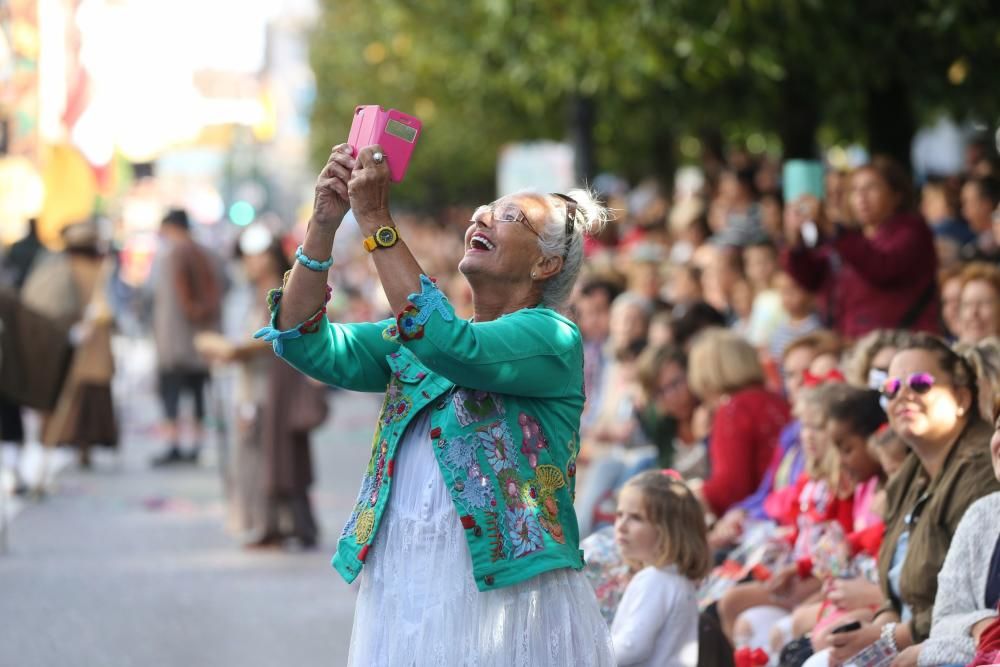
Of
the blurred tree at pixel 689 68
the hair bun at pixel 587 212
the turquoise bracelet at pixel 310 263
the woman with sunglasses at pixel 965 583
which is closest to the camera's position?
the turquoise bracelet at pixel 310 263

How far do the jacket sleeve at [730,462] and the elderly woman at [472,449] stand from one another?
3919mm

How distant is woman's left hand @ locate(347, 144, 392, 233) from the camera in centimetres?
423

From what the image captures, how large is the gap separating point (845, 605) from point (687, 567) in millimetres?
632

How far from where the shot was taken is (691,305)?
10852 millimetres

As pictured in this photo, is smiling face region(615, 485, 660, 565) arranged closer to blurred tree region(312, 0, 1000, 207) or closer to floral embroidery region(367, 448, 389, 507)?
floral embroidery region(367, 448, 389, 507)

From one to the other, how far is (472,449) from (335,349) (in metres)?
0.43

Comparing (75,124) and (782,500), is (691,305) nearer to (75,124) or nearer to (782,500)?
(782,500)

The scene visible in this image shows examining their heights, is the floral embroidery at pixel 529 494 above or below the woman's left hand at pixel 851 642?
above

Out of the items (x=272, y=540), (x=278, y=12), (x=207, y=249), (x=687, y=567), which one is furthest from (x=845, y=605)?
(x=278, y=12)

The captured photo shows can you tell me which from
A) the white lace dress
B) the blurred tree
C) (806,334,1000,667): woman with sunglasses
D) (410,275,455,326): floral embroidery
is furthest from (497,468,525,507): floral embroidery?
the blurred tree

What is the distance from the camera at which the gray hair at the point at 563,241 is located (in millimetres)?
4574

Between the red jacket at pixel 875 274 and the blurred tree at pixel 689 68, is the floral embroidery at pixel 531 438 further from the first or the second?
the blurred tree at pixel 689 68

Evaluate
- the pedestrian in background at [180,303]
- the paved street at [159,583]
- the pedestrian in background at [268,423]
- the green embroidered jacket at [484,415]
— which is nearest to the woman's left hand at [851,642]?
the green embroidered jacket at [484,415]

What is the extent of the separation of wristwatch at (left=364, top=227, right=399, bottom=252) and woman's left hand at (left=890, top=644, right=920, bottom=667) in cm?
220
